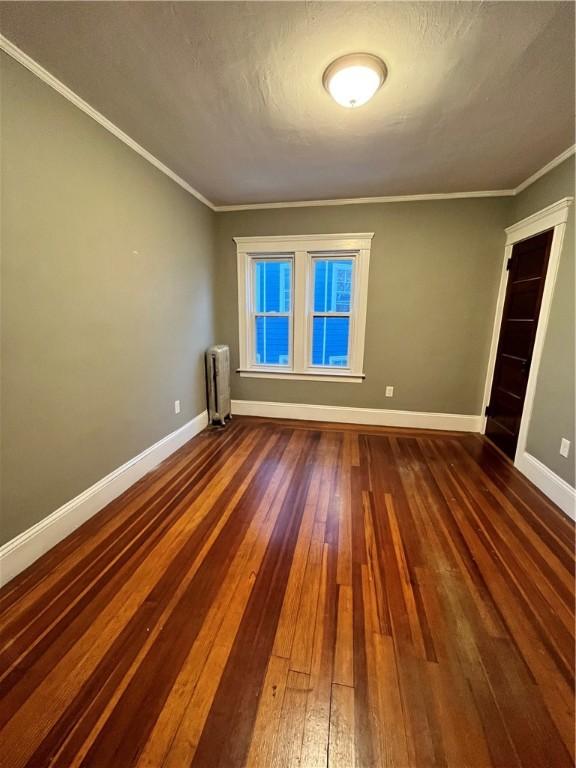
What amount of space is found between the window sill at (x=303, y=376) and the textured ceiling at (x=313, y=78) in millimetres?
2083

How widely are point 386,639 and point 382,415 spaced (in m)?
2.62

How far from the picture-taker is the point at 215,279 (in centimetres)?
375

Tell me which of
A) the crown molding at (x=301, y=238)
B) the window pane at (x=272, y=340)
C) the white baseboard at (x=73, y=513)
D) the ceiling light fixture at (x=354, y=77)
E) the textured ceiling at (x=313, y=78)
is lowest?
the white baseboard at (x=73, y=513)

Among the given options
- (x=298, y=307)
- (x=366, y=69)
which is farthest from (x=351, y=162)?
(x=298, y=307)

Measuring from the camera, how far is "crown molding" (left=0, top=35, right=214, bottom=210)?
4.66ft

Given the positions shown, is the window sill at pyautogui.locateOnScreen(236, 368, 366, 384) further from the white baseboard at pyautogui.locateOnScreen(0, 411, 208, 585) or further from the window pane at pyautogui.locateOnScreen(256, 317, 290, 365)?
the white baseboard at pyautogui.locateOnScreen(0, 411, 208, 585)

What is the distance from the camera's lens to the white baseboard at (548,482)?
2141 mm

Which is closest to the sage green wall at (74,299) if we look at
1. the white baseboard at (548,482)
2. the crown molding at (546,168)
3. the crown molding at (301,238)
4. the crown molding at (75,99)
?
the crown molding at (75,99)

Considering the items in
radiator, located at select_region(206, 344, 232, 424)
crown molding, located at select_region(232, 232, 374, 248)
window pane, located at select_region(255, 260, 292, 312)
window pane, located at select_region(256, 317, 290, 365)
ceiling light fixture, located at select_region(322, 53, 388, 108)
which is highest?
ceiling light fixture, located at select_region(322, 53, 388, 108)

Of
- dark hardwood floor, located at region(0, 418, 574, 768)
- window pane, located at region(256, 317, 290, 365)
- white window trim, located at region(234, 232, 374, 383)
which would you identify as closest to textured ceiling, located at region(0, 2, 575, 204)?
white window trim, located at region(234, 232, 374, 383)

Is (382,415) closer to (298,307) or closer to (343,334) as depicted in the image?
(343,334)

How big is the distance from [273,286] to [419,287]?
1.71 m

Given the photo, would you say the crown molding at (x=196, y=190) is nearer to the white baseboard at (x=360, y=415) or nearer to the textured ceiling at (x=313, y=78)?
the textured ceiling at (x=313, y=78)

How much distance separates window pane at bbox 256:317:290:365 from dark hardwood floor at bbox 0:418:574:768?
1.99 m
